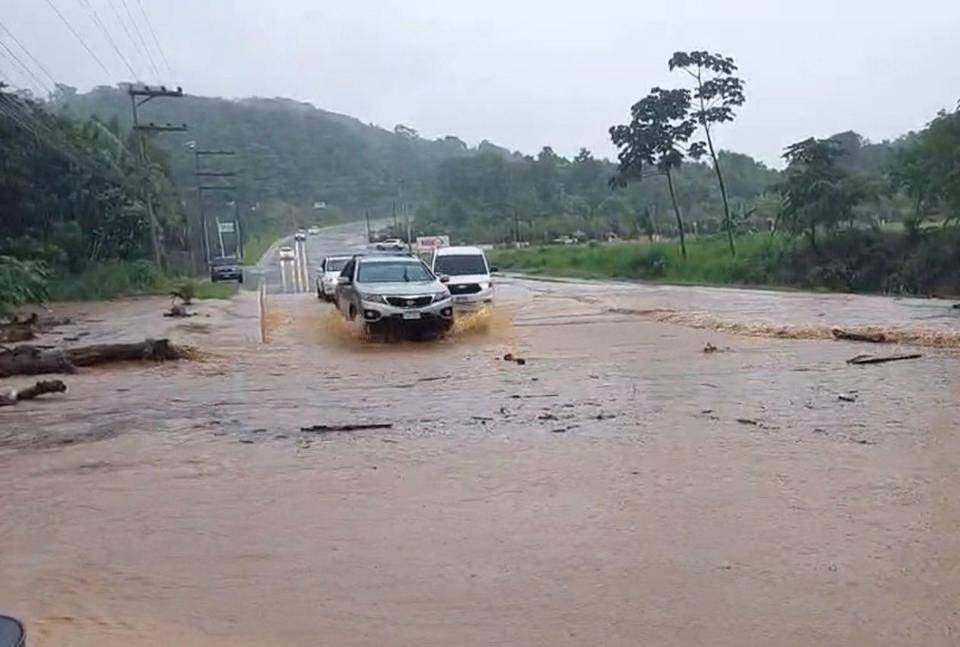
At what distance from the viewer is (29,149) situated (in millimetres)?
38000

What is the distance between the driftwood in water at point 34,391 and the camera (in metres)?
11.8

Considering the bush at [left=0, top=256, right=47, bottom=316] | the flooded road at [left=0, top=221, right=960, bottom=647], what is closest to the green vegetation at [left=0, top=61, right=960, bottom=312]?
the bush at [left=0, top=256, right=47, bottom=316]

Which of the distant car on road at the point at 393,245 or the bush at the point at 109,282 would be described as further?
the distant car on road at the point at 393,245

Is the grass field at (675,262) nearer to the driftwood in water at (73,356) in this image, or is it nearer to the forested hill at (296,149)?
the driftwood in water at (73,356)

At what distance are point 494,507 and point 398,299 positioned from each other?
10.6m

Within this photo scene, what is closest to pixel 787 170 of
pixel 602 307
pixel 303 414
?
pixel 602 307

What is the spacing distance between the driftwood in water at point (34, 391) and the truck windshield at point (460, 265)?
12521 millimetres

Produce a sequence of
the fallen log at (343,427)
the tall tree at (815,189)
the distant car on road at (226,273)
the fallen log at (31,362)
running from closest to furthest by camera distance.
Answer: the fallen log at (343,427) < the fallen log at (31,362) < the tall tree at (815,189) < the distant car on road at (226,273)

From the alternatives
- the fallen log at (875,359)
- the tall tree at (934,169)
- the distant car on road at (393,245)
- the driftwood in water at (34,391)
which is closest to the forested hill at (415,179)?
the distant car on road at (393,245)

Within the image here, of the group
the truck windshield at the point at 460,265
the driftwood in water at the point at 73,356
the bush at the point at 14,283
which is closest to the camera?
the driftwood in water at the point at 73,356

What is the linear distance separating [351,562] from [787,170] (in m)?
35.8

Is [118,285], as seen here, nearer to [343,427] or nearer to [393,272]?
[393,272]

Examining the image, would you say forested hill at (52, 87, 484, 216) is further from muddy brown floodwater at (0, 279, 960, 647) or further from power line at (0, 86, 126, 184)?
muddy brown floodwater at (0, 279, 960, 647)

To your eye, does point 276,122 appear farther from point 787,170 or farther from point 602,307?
point 602,307
